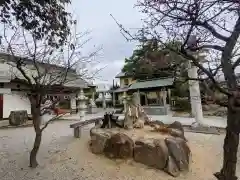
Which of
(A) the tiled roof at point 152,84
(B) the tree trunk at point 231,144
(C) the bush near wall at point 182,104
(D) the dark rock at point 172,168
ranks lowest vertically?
(D) the dark rock at point 172,168

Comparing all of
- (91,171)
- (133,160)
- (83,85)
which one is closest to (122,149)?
(133,160)

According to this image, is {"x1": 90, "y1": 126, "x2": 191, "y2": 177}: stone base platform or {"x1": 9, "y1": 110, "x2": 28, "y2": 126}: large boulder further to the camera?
{"x1": 9, "y1": 110, "x2": 28, "y2": 126}: large boulder

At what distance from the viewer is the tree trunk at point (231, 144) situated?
10.6 ft

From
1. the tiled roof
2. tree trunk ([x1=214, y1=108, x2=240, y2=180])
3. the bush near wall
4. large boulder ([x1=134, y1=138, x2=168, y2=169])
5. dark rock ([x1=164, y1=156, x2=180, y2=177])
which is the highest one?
the tiled roof

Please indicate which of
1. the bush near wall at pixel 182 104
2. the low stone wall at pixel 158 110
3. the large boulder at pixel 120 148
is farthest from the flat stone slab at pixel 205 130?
the bush near wall at pixel 182 104

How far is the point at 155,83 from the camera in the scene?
24469 mm

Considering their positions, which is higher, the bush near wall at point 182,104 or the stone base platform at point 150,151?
the bush near wall at point 182,104

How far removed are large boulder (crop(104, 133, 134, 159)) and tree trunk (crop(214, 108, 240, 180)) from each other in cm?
316

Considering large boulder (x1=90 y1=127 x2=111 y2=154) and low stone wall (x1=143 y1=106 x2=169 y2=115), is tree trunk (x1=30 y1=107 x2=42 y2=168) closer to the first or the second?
large boulder (x1=90 y1=127 x2=111 y2=154)

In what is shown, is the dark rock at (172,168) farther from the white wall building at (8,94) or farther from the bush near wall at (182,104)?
the bush near wall at (182,104)

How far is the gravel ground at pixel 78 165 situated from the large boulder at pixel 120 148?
0.61ft

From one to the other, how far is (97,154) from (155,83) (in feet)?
60.4

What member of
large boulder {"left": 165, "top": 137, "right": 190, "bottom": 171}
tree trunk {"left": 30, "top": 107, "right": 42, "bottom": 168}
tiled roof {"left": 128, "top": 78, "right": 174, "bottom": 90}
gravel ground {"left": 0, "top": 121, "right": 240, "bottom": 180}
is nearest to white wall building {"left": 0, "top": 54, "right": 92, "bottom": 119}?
gravel ground {"left": 0, "top": 121, "right": 240, "bottom": 180}

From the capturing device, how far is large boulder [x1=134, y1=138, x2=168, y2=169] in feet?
19.9
